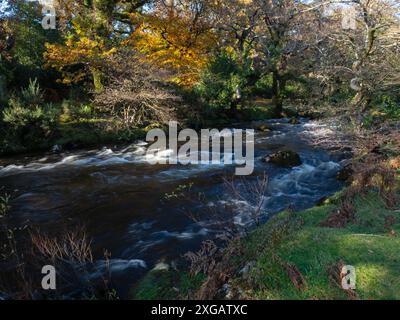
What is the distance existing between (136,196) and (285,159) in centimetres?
541

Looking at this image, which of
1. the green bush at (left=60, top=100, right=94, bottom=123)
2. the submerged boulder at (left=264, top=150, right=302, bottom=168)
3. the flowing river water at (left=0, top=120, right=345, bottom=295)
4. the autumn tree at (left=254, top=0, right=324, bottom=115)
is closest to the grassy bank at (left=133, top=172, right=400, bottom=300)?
the flowing river water at (left=0, top=120, right=345, bottom=295)

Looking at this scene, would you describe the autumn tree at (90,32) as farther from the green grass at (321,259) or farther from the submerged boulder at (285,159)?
the green grass at (321,259)

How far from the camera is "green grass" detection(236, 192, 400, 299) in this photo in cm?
405

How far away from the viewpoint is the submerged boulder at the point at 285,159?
11756 mm

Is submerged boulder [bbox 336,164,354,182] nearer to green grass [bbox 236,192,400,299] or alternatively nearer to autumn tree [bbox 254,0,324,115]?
green grass [bbox 236,192,400,299]

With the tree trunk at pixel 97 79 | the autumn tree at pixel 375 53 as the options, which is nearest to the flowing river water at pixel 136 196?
the autumn tree at pixel 375 53

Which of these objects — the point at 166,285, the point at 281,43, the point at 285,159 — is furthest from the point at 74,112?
the point at 281,43

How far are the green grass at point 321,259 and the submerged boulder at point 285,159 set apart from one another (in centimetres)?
573

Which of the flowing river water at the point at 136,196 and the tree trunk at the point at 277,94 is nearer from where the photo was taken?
the flowing river water at the point at 136,196

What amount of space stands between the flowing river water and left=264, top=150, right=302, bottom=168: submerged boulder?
28 cm

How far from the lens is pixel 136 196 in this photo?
940 centimetres
